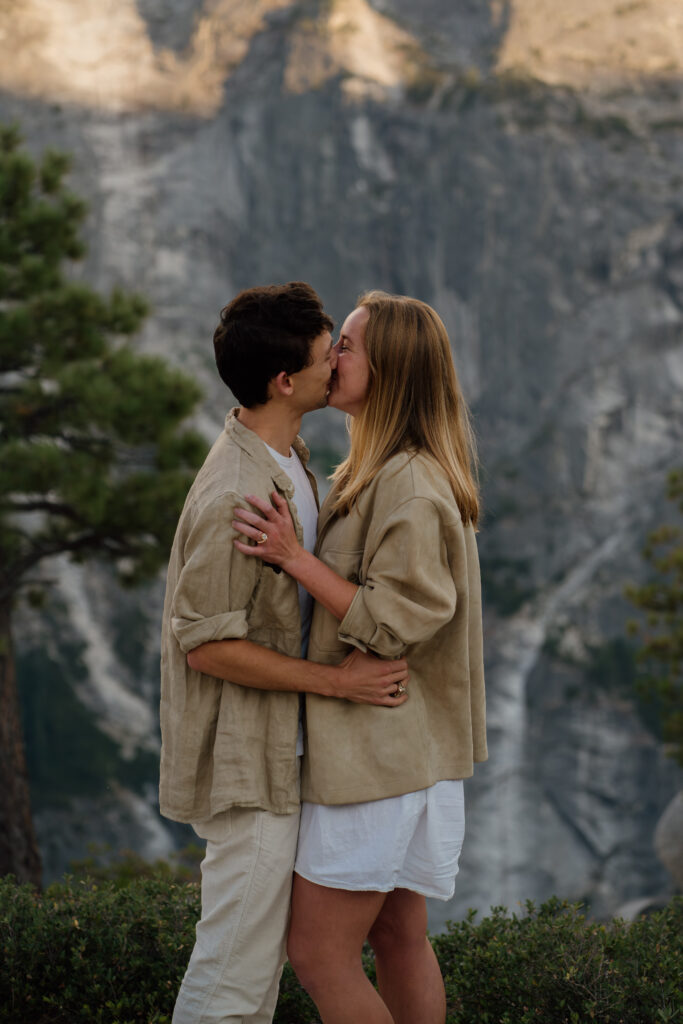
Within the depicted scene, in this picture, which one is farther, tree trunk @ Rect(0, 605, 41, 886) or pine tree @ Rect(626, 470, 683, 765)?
pine tree @ Rect(626, 470, 683, 765)

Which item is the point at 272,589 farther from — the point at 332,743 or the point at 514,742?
the point at 514,742

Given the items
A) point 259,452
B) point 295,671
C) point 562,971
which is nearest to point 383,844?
point 295,671

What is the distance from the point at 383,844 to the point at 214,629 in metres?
0.59

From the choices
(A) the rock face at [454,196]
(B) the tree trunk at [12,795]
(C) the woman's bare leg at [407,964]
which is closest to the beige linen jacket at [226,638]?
(C) the woman's bare leg at [407,964]

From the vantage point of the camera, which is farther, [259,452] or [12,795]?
[12,795]

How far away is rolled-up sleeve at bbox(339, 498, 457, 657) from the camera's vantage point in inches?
85.9

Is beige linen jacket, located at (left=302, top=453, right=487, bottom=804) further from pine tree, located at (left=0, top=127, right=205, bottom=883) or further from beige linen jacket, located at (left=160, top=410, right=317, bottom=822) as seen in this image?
pine tree, located at (left=0, top=127, right=205, bottom=883)

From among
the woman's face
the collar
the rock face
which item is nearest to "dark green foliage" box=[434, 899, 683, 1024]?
the collar

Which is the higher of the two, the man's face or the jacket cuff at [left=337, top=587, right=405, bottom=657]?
the man's face

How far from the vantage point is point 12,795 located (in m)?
8.02

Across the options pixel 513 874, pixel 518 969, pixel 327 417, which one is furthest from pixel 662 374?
pixel 518 969

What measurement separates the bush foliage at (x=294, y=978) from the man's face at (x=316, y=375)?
191 centimetres

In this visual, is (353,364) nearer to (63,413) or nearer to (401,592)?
(401,592)

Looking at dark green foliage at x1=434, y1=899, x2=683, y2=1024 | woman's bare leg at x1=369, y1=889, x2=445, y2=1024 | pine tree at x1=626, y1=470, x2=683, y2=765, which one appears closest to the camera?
woman's bare leg at x1=369, y1=889, x2=445, y2=1024
